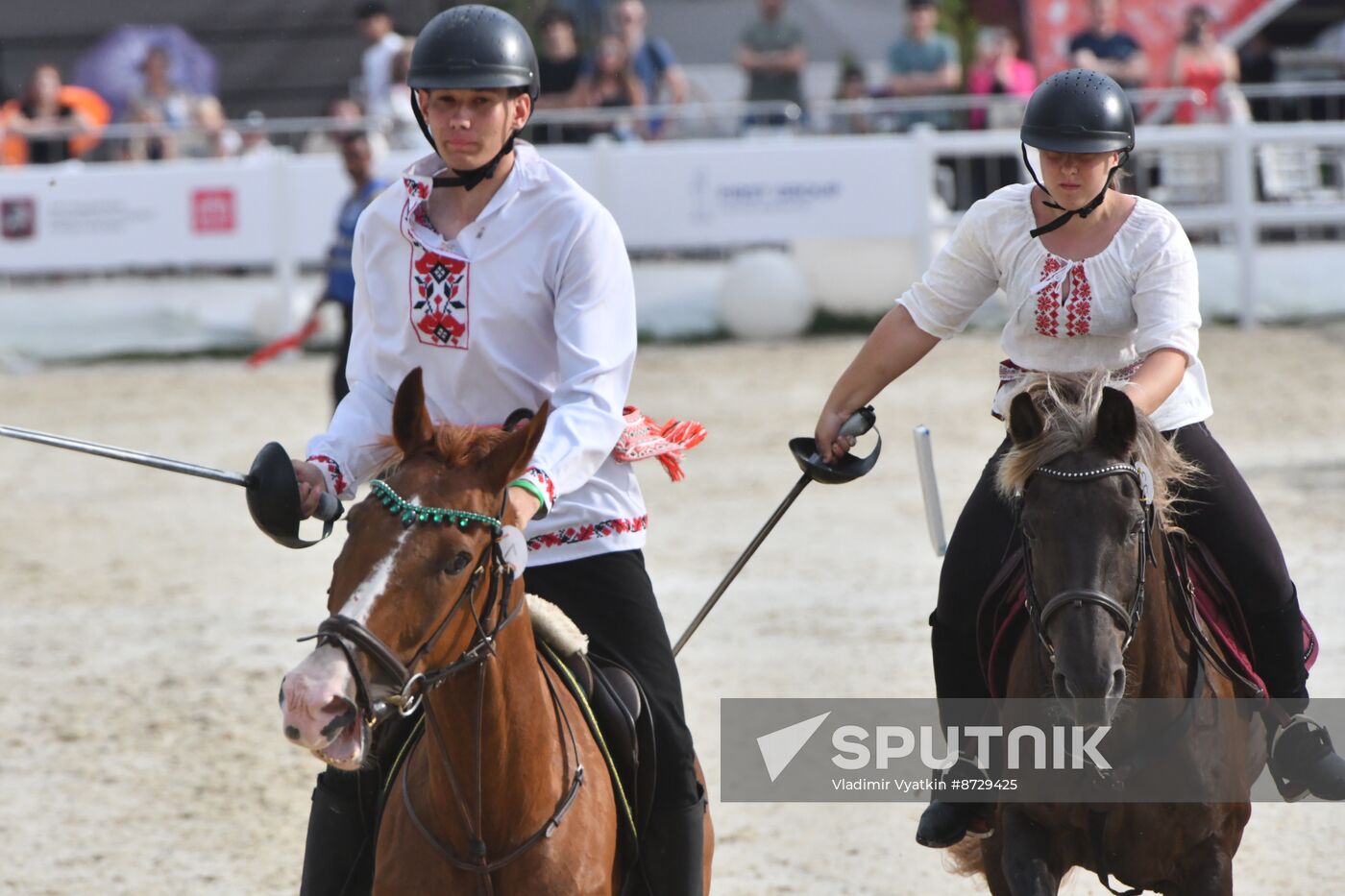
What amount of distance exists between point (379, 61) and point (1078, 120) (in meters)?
13.4

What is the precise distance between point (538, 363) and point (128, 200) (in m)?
13.6

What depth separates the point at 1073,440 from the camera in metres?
3.92

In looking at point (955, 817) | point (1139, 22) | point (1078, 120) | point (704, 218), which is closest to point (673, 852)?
point (955, 817)

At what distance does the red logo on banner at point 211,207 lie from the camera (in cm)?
1634

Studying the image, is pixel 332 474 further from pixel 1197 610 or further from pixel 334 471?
pixel 1197 610

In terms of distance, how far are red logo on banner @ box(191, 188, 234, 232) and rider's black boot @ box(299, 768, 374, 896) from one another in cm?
1326

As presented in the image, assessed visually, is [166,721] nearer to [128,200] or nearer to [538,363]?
[538,363]


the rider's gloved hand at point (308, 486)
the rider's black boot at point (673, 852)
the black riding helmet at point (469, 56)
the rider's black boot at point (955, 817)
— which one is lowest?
the rider's black boot at point (955, 817)

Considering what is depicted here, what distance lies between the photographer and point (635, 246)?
16.1 meters

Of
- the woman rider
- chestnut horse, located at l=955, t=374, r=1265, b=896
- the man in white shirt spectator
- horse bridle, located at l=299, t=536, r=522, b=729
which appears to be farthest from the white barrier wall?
horse bridle, located at l=299, t=536, r=522, b=729

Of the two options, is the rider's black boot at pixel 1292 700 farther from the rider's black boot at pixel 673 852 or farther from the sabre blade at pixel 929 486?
the rider's black boot at pixel 673 852

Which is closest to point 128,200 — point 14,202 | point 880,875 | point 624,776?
point 14,202

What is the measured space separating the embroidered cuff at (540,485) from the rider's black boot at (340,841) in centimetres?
98

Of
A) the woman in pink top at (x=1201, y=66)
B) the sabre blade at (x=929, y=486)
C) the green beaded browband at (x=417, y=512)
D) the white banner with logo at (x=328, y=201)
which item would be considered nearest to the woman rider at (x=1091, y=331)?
the sabre blade at (x=929, y=486)
